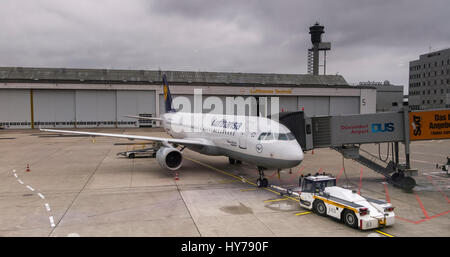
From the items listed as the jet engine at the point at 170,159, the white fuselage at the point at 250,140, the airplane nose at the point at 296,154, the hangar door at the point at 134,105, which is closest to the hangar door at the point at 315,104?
the hangar door at the point at 134,105

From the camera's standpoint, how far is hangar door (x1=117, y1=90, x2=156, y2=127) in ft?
217

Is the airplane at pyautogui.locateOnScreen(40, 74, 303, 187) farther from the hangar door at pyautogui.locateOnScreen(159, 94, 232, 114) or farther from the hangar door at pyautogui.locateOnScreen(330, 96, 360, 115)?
the hangar door at pyautogui.locateOnScreen(330, 96, 360, 115)

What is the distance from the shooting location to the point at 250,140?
17344mm

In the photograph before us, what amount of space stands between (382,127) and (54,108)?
2519 inches

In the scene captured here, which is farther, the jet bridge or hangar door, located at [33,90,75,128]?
hangar door, located at [33,90,75,128]

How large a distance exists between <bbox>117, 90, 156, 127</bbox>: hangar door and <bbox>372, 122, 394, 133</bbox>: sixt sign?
54772 mm

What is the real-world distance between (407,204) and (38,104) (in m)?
68.2


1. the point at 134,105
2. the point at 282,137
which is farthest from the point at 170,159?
the point at 134,105

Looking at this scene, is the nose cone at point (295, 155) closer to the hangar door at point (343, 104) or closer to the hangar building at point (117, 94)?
the hangar building at point (117, 94)

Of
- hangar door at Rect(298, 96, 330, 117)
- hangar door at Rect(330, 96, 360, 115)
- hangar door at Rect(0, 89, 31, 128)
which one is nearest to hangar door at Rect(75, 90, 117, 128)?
hangar door at Rect(0, 89, 31, 128)

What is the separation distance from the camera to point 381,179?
68.4 feet

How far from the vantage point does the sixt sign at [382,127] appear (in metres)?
18.5
